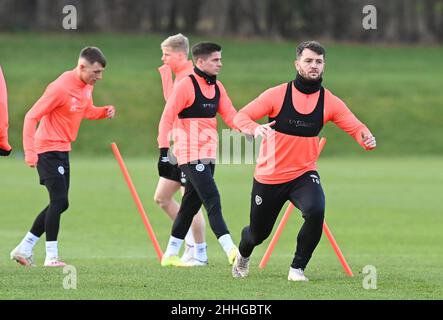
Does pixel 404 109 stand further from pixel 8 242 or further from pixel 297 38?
pixel 8 242

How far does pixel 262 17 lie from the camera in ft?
241

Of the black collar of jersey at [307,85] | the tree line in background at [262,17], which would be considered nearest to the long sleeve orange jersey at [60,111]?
the black collar of jersey at [307,85]

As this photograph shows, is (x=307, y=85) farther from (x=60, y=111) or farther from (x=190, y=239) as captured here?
(x=190, y=239)

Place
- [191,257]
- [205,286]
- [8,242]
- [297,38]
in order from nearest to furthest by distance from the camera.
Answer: [205,286] → [191,257] → [8,242] → [297,38]

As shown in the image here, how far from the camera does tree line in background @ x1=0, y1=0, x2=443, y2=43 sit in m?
71.4

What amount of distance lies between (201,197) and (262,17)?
2403 inches

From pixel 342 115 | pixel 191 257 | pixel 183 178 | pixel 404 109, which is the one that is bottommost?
pixel 404 109

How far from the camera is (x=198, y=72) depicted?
13.4 m

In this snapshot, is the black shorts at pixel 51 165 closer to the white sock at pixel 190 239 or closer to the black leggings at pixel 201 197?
the black leggings at pixel 201 197

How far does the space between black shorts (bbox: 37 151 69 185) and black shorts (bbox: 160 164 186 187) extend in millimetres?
1302

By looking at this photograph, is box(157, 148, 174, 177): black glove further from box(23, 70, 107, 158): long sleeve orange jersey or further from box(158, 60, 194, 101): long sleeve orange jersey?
box(23, 70, 107, 158): long sleeve orange jersey

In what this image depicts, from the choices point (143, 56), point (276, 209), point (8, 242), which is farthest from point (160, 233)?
point (143, 56)

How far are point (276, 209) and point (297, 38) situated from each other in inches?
2427

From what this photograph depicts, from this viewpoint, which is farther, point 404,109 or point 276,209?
point 404,109
